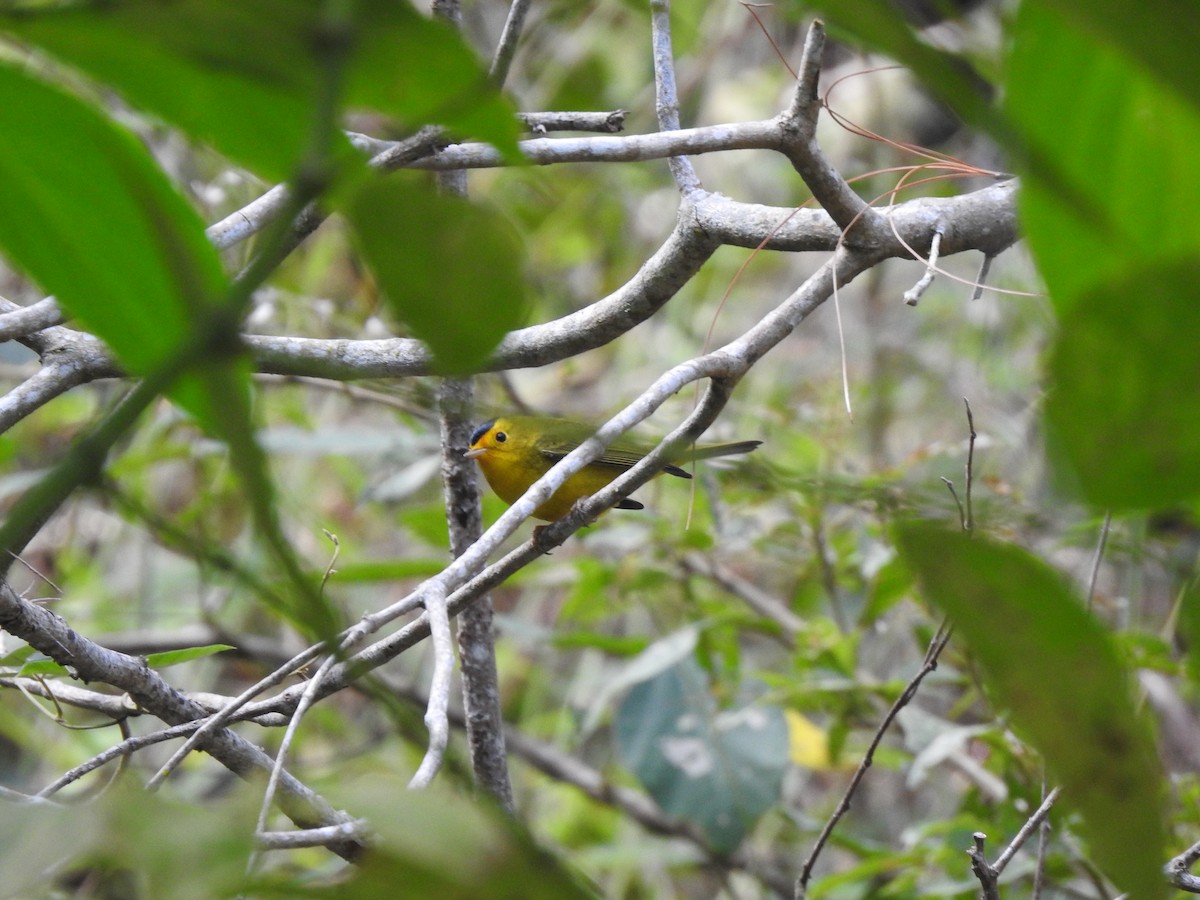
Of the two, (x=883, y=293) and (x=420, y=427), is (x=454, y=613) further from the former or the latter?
(x=883, y=293)

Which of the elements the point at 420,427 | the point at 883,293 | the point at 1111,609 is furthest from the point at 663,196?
the point at 1111,609

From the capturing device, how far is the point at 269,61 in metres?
0.36

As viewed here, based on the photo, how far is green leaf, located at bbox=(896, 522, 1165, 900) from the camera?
323mm

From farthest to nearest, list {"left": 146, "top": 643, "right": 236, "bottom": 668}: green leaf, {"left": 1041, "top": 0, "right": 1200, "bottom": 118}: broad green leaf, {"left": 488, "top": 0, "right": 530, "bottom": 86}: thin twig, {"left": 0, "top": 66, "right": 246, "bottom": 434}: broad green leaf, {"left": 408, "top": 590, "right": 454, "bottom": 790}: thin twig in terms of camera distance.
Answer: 1. {"left": 488, "top": 0, "right": 530, "bottom": 86}: thin twig
2. {"left": 146, "top": 643, "right": 236, "bottom": 668}: green leaf
3. {"left": 408, "top": 590, "right": 454, "bottom": 790}: thin twig
4. {"left": 0, "top": 66, "right": 246, "bottom": 434}: broad green leaf
5. {"left": 1041, "top": 0, "right": 1200, "bottom": 118}: broad green leaf

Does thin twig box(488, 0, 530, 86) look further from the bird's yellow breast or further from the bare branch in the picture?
the bird's yellow breast

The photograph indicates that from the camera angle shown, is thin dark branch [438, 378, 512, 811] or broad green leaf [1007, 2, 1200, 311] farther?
thin dark branch [438, 378, 512, 811]

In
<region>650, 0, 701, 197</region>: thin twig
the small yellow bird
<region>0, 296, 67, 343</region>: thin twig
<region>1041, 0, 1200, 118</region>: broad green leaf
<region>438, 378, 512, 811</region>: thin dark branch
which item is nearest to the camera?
<region>1041, 0, 1200, 118</region>: broad green leaf

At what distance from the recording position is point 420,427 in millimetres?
3350

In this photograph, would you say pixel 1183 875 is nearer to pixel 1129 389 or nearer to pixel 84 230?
pixel 1129 389

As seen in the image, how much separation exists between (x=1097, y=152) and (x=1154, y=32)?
0.16ft

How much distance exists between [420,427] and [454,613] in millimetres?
1999

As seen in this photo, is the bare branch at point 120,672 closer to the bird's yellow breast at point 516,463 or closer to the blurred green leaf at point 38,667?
the blurred green leaf at point 38,667

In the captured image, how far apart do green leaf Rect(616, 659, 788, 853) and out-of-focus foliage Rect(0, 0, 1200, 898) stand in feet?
0.04

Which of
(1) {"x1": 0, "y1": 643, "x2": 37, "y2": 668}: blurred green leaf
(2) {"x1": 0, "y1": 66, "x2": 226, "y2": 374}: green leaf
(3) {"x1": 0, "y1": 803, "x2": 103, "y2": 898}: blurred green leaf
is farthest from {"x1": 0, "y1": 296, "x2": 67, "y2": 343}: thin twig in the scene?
(3) {"x1": 0, "y1": 803, "x2": 103, "y2": 898}: blurred green leaf
